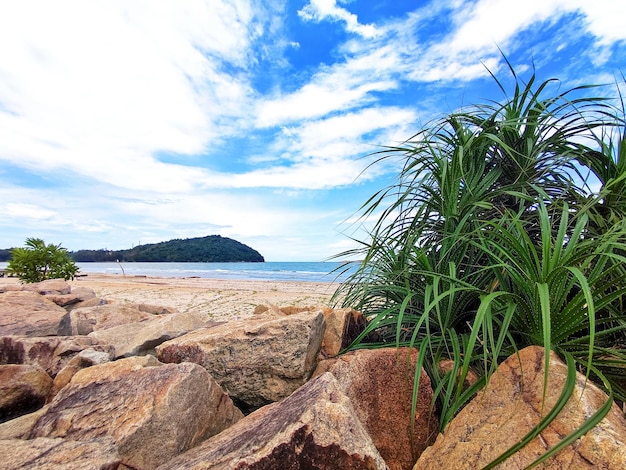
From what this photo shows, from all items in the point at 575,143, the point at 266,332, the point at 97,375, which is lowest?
the point at 97,375

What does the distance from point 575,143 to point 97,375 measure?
378 centimetres

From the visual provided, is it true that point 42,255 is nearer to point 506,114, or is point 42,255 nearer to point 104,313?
point 104,313

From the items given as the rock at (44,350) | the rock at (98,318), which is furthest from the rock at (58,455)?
the rock at (98,318)

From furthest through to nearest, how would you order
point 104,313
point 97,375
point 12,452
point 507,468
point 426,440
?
point 104,313
point 97,375
point 426,440
point 12,452
point 507,468

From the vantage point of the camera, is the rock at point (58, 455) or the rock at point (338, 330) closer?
the rock at point (58, 455)

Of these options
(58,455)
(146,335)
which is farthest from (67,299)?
(58,455)

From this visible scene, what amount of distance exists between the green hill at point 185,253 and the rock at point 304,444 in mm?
105621

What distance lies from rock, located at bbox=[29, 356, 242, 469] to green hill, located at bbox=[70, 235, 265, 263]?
105 meters

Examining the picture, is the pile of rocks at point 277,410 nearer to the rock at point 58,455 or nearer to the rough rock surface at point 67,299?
the rock at point 58,455

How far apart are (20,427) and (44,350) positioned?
150cm

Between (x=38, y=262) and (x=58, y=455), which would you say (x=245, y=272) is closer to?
(x=38, y=262)

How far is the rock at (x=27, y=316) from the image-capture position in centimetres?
443

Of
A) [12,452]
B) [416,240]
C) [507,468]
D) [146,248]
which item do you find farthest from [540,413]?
[146,248]

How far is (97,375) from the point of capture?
242 centimetres
